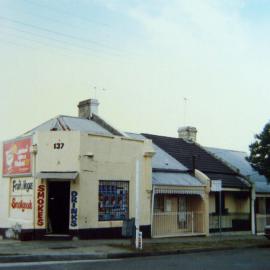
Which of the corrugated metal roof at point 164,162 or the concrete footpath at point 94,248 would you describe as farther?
the corrugated metal roof at point 164,162

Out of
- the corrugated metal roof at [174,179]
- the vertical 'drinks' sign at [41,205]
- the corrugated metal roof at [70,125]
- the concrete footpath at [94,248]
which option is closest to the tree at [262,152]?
the corrugated metal roof at [174,179]

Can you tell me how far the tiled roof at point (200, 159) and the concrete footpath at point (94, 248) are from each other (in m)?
5.65

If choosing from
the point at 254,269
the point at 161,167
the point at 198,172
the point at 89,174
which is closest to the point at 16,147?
the point at 89,174

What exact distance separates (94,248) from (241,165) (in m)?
16.1

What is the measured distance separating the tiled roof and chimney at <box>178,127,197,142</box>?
2.84 ft

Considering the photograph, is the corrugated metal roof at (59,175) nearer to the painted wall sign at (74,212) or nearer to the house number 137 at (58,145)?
the painted wall sign at (74,212)

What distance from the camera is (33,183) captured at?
810 inches

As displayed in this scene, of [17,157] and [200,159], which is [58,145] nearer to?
[17,157]

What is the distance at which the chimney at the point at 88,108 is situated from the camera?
2652 cm

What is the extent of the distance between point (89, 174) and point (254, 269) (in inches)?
348

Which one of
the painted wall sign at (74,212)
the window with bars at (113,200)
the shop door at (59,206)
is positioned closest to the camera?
the painted wall sign at (74,212)

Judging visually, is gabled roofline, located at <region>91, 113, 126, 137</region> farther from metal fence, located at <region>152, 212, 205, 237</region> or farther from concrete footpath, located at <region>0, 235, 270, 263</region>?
concrete footpath, located at <region>0, 235, 270, 263</region>

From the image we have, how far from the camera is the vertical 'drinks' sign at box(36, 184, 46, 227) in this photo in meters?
20.0

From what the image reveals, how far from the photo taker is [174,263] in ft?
46.9
